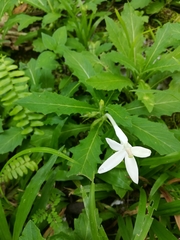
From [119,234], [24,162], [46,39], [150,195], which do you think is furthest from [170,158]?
[46,39]

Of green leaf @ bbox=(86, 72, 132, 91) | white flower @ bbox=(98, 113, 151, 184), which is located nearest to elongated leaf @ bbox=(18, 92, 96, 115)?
green leaf @ bbox=(86, 72, 132, 91)

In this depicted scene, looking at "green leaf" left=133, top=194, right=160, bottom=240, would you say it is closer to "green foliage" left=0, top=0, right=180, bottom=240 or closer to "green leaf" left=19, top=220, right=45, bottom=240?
"green foliage" left=0, top=0, right=180, bottom=240

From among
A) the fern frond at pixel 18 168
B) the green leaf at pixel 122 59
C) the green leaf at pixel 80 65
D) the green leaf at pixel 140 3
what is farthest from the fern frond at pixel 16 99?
the green leaf at pixel 140 3

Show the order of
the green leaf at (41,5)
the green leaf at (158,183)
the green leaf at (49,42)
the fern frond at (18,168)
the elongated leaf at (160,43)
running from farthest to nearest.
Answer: the green leaf at (41,5)
the green leaf at (49,42)
the elongated leaf at (160,43)
the fern frond at (18,168)
the green leaf at (158,183)

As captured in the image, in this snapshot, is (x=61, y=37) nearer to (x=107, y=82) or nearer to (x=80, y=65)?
(x=80, y=65)

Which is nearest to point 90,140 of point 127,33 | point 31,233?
point 31,233

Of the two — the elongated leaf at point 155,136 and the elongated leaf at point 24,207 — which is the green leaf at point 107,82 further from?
the elongated leaf at point 24,207

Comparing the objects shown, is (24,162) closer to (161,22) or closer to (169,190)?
(169,190)
